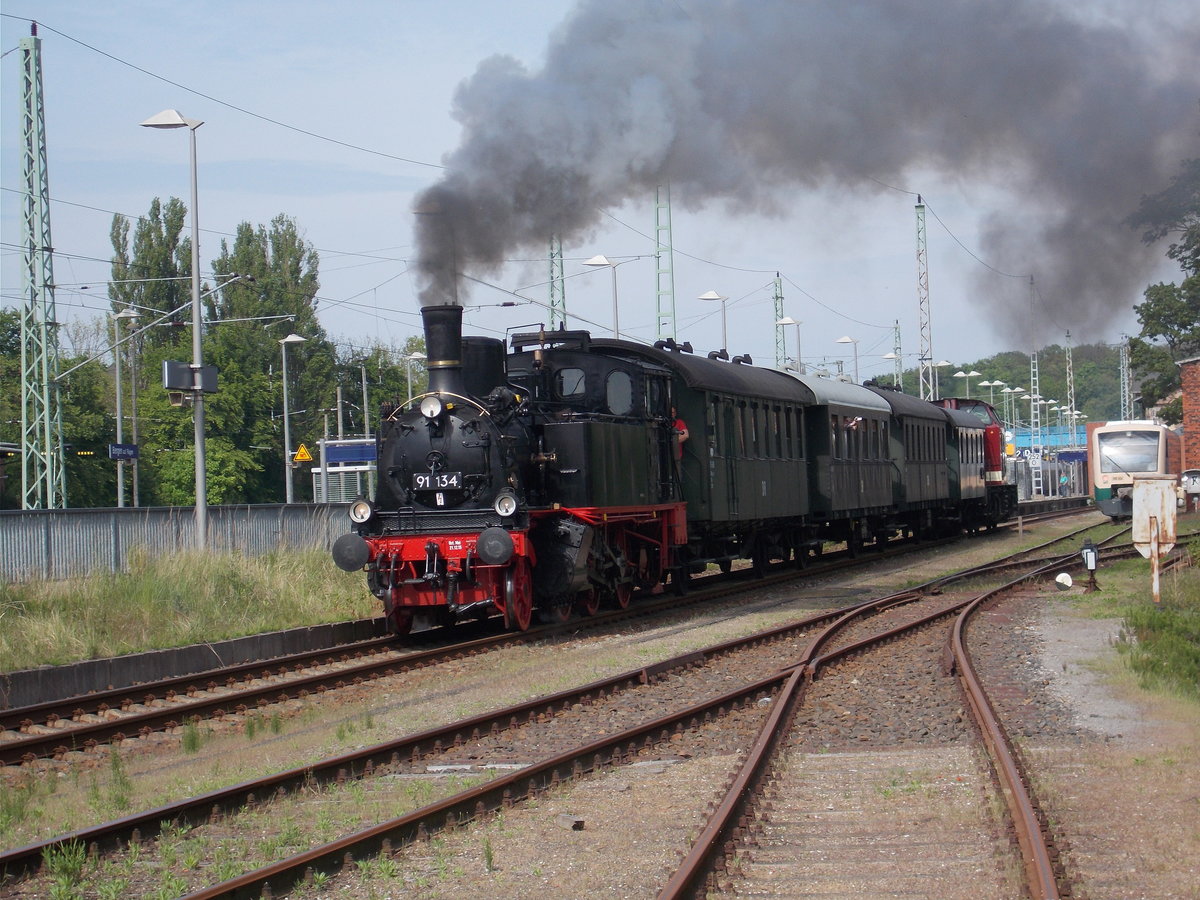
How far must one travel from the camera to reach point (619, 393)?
54.9 feet

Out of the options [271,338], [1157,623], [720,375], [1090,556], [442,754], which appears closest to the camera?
[442,754]

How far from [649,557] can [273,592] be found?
521 centimetres

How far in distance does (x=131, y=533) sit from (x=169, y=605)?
521 cm

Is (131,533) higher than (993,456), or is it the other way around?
(993,456)

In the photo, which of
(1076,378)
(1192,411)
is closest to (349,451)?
(1192,411)

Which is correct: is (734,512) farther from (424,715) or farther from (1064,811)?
(1064,811)

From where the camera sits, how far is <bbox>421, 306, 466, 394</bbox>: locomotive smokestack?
46.7 ft

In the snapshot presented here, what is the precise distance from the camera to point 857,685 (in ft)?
37.3

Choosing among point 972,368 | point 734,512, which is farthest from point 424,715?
point 972,368

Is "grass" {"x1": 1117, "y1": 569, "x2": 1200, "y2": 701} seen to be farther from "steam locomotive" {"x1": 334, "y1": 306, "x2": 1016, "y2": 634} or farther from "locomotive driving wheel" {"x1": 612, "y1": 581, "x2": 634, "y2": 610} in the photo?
"locomotive driving wheel" {"x1": 612, "y1": 581, "x2": 634, "y2": 610}

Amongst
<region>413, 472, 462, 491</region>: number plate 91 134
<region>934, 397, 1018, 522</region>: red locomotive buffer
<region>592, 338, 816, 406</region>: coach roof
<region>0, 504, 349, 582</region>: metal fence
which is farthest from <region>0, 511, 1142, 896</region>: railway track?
<region>934, 397, 1018, 522</region>: red locomotive buffer

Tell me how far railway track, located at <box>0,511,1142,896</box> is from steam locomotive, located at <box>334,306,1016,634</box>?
10.7ft

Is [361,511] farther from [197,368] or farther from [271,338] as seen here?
[271,338]

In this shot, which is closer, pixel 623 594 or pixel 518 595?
pixel 518 595
